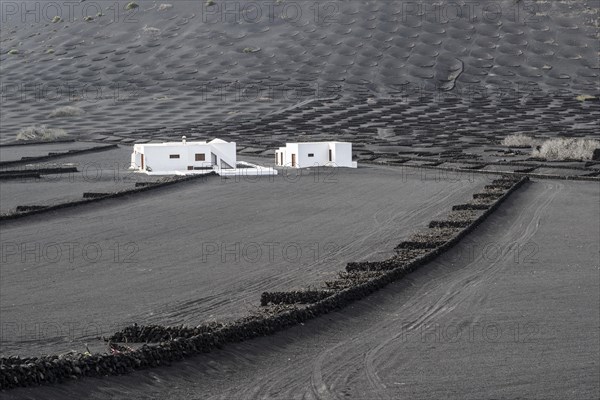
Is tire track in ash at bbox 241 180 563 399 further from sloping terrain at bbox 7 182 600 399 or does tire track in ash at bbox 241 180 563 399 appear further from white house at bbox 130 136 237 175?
white house at bbox 130 136 237 175

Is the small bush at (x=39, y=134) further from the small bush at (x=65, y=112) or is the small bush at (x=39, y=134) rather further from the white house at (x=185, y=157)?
the white house at (x=185, y=157)

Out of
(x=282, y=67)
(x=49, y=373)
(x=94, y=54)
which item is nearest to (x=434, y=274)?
(x=49, y=373)

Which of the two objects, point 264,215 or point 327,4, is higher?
point 327,4

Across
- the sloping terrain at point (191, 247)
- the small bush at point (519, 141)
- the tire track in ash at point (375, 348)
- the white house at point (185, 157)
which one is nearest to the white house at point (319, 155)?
the white house at point (185, 157)

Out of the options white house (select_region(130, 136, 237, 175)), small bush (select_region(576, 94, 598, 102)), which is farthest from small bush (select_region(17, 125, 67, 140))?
small bush (select_region(576, 94, 598, 102))

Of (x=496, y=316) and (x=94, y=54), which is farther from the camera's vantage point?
(x=94, y=54)

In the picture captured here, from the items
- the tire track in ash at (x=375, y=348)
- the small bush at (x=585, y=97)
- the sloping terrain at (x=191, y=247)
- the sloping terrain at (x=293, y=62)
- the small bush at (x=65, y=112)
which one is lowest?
the tire track in ash at (x=375, y=348)

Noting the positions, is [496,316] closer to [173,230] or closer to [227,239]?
[227,239]

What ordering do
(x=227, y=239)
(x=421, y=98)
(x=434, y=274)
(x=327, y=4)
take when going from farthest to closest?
(x=327, y=4), (x=421, y=98), (x=227, y=239), (x=434, y=274)
